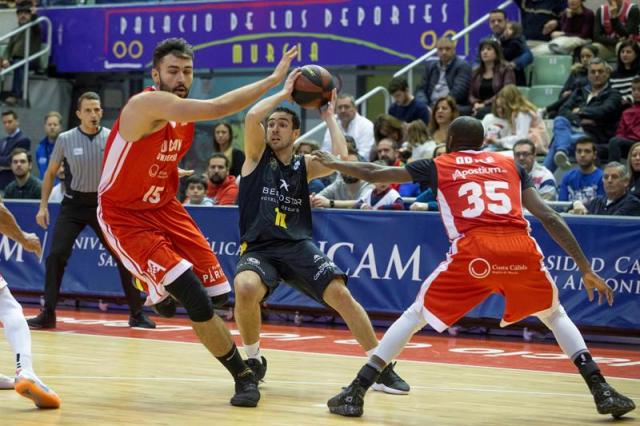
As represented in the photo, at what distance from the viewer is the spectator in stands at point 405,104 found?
14.7 metres

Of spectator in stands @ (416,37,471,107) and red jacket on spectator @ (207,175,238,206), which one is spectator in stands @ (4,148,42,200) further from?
spectator in stands @ (416,37,471,107)

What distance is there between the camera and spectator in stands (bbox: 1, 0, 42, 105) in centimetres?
1905

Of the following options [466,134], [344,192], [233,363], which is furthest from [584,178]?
[233,363]

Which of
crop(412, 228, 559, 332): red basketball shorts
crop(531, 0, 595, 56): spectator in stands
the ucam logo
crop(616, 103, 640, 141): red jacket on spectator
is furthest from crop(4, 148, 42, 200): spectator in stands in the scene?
crop(412, 228, 559, 332): red basketball shorts

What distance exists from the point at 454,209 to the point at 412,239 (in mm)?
4881

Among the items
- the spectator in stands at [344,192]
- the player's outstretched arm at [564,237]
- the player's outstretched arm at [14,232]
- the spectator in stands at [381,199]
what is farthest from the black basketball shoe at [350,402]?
the spectator in stands at [344,192]

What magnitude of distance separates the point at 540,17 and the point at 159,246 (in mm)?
10072

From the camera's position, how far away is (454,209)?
6.81 meters

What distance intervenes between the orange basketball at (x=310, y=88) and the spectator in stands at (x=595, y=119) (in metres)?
6.52

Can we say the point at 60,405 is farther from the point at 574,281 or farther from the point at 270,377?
the point at 574,281

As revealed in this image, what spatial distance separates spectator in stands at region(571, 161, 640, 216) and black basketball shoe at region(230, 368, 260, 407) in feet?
17.0

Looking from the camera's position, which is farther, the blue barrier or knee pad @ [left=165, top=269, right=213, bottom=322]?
the blue barrier

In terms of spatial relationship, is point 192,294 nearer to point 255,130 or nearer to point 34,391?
point 34,391

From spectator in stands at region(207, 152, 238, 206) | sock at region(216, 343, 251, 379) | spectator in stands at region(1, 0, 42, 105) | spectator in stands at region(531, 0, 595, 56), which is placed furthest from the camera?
spectator in stands at region(1, 0, 42, 105)
